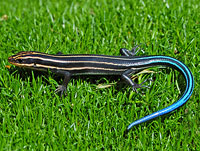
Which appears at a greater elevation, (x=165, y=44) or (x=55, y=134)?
(x=165, y=44)

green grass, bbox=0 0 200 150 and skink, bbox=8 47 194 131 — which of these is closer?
green grass, bbox=0 0 200 150

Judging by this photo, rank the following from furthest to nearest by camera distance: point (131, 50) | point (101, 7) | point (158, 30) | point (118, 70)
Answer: point (101, 7) → point (158, 30) → point (131, 50) → point (118, 70)

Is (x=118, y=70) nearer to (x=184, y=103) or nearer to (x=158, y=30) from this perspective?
(x=184, y=103)

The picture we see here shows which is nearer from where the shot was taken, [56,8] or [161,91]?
[161,91]

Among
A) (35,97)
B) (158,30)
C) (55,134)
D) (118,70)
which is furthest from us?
(158,30)

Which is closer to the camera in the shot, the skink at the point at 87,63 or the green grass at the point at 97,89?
the green grass at the point at 97,89

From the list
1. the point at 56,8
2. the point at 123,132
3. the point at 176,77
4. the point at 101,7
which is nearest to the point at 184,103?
the point at 176,77

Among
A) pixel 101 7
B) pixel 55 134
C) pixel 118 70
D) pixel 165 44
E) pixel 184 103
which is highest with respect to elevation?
pixel 101 7

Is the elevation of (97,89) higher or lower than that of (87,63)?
lower
